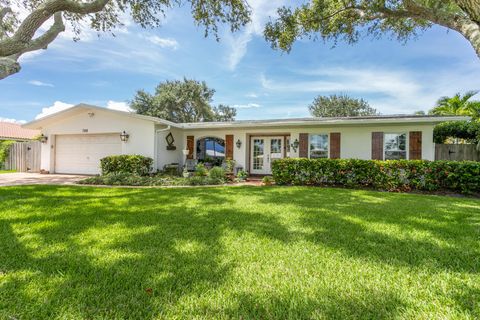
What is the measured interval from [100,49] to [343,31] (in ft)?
31.4

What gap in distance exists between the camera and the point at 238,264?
2.56 meters

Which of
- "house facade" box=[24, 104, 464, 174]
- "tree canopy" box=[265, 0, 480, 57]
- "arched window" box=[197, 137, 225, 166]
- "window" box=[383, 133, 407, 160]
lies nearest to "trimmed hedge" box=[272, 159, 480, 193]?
"house facade" box=[24, 104, 464, 174]

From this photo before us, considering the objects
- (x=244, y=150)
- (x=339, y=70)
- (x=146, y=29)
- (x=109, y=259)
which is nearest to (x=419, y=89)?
(x=339, y=70)

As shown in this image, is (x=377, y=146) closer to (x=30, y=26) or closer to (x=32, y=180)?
(x=30, y=26)

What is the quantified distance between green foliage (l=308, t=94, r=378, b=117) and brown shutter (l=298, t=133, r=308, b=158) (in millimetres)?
21753

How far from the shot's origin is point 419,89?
16.3m

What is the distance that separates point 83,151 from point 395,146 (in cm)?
1534

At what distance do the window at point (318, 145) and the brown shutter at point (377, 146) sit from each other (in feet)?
6.59

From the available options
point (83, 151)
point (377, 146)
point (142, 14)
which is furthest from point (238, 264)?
point (83, 151)

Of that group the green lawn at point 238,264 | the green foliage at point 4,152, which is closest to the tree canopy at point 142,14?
the green lawn at point 238,264

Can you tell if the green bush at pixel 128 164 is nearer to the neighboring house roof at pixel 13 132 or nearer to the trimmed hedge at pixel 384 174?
the trimmed hedge at pixel 384 174

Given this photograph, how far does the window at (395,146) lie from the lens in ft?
34.2

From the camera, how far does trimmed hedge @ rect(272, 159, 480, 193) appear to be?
7512mm

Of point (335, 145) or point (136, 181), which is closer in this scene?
point (136, 181)
